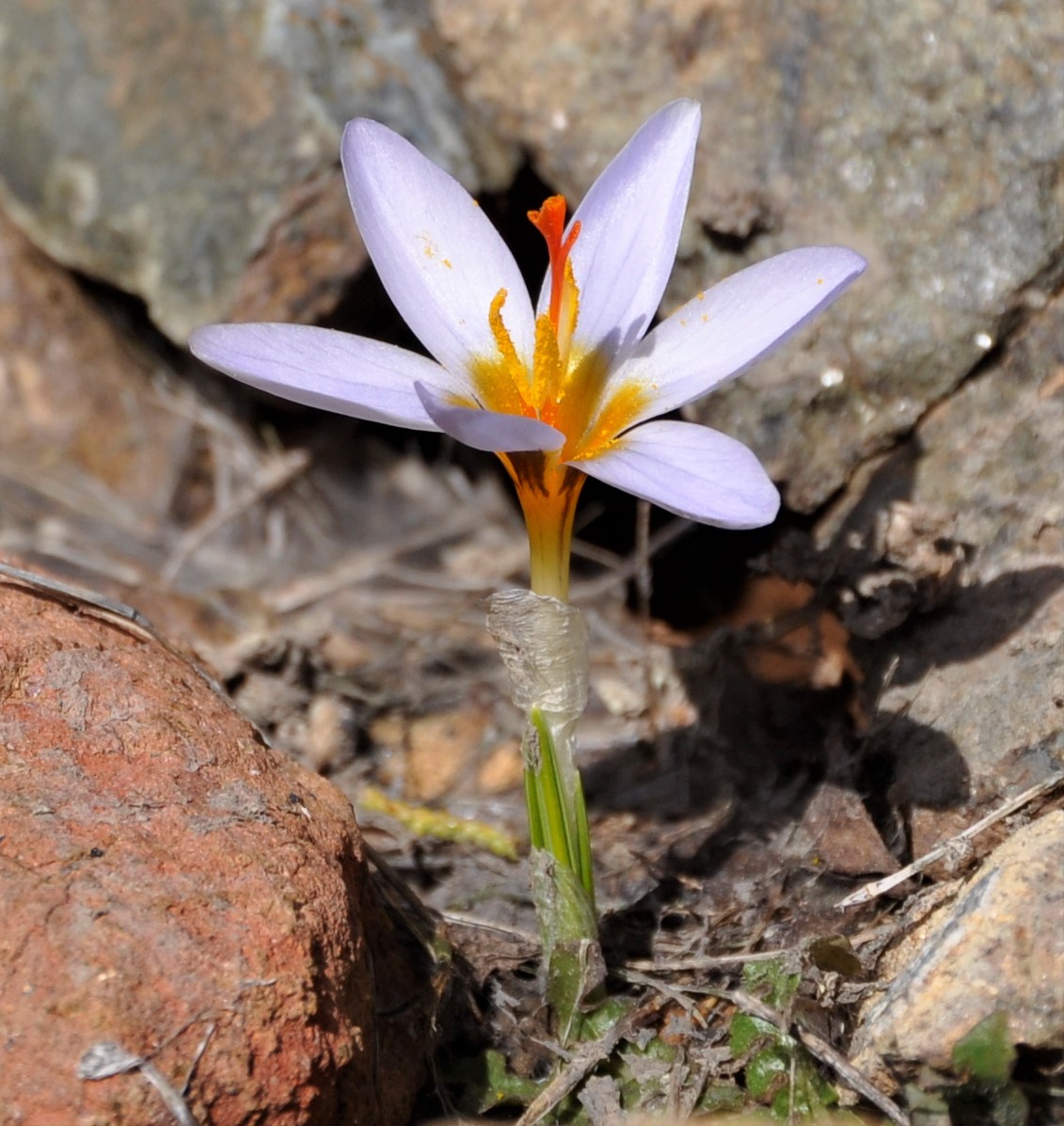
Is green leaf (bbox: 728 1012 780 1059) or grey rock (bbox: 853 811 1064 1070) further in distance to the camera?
green leaf (bbox: 728 1012 780 1059)

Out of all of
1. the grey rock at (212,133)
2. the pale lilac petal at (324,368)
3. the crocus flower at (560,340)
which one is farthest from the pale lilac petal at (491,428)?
the grey rock at (212,133)

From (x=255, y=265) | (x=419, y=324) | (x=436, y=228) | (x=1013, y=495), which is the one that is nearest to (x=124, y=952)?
(x=419, y=324)

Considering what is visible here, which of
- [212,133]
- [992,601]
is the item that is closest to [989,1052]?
[992,601]

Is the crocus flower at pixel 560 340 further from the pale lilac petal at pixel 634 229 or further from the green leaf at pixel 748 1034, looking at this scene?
the green leaf at pixel 748 1034

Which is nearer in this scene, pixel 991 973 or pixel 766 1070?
pixel 991 973

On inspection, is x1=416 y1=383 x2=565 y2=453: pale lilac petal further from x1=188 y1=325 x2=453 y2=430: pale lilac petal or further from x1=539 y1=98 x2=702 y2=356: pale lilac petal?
x1=539 y1=98 x2=702 y2=356: pale lilac petal

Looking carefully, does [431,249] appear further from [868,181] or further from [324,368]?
[868,181]

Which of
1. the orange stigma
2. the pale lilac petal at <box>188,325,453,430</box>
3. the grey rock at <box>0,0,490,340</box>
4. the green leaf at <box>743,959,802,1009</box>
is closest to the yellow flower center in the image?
the orange stigma
